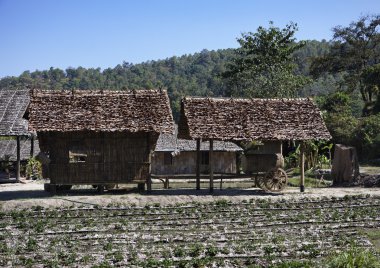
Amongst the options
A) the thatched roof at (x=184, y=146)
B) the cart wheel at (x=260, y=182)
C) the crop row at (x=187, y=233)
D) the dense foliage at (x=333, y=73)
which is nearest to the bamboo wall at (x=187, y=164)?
the thatched roof at (x=184, y=146)

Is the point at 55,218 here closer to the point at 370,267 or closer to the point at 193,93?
the point at 370,267

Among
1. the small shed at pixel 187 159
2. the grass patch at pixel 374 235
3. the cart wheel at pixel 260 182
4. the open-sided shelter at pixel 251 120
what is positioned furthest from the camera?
the small shed at pixel 187 159

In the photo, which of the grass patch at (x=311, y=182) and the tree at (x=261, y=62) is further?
the tree at (x=261, y=62)

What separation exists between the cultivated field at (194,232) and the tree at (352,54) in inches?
1254

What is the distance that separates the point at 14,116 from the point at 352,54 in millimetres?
33529

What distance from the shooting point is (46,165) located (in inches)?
885

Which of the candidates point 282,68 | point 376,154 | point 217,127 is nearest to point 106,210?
point 217,127

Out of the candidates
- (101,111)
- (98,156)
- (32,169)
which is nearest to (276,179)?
(98,156)

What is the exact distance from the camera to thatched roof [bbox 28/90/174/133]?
22.0 metres

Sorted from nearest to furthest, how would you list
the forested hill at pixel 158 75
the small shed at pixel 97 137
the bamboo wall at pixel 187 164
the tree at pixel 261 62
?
1. the small shed at pixel 97 137
2. the bamboo wall at pixel 187 164
3. the tree at pixel 261 62
4. the forested hill at pixel 158 75

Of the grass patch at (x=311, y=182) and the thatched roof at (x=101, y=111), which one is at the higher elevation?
the thatched roof at (x=101, y=111)

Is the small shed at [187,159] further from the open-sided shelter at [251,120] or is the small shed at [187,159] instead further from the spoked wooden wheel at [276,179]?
the spoked wooden wheel at [276,179]

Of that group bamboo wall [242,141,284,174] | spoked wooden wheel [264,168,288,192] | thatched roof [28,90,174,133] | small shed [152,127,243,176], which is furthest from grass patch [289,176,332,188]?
small shed [152,127,243,176]

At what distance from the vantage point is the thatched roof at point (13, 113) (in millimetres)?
27594
